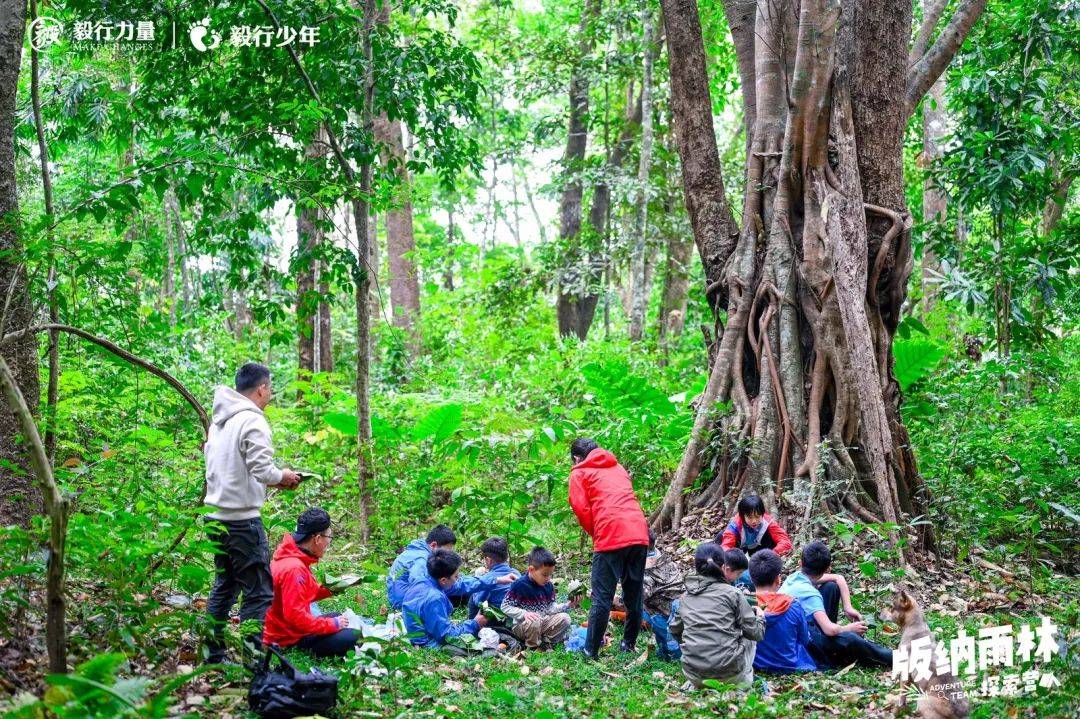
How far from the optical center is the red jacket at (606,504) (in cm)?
684

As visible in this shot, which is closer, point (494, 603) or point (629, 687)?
point (629, 687)

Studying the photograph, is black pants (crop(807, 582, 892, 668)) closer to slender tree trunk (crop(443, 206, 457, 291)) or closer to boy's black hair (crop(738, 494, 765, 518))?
boy's black hair (crop(738, 494, 765, 518))

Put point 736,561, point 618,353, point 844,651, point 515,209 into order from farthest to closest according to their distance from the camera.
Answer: point 515,209, point 618,353, point 736,561, point 844,651

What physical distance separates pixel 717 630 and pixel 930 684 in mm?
1247

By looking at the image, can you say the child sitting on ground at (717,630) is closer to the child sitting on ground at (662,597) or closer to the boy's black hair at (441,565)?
the child sitting on ground at (662,597)

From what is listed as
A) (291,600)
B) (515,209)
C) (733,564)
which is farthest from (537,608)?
(515,209)

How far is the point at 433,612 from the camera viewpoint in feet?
22.4

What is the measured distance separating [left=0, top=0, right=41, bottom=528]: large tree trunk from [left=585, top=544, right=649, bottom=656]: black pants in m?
3.97

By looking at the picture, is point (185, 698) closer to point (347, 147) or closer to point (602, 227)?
point (347, 147)

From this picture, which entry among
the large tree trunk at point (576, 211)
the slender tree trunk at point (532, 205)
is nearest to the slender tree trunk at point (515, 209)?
the slender tree trunk at point (532, 205)

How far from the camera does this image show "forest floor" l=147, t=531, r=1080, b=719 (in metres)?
5.03

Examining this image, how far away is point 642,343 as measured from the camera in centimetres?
1481

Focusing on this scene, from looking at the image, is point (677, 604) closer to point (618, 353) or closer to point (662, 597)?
point (662, 597)

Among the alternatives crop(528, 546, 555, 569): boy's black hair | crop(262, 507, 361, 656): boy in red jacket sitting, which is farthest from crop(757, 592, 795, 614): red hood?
crop(262, 507, 361, 656): boy in red jacket sitting
